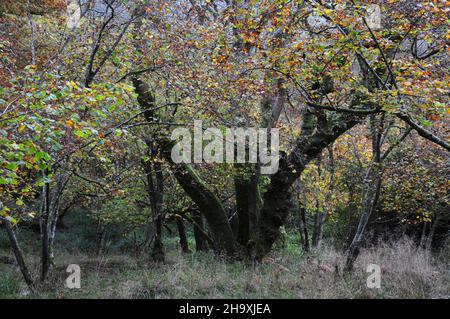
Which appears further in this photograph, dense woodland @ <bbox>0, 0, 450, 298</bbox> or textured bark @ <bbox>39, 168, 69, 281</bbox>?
textured bark @ <bbox>39, 168, 69, 281</bbox>

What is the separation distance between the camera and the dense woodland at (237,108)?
16.6ft

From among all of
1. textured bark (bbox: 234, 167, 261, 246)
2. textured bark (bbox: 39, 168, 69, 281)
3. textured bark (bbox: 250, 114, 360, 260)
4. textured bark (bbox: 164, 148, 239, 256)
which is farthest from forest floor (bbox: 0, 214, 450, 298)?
textured bark (bbox: 234, 167, 261, 246)

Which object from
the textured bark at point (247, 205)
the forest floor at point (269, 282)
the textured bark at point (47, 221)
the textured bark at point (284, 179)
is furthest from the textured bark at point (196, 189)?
the textured bark at point (47, 221)

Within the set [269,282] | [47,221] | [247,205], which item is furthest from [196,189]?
[47,221]

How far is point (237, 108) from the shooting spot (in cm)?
859

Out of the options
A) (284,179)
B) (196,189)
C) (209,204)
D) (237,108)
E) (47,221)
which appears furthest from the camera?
(209,204)

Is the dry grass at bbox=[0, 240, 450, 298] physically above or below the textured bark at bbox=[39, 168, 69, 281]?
below

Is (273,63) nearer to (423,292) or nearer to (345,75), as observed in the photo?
(345,75)

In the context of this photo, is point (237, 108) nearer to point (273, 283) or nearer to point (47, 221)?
point (273, 283)

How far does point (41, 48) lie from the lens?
10.5m

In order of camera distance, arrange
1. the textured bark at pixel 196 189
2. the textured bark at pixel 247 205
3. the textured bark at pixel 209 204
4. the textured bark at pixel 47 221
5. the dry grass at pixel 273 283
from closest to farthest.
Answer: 1. the dry grass at pixel 273 283
2. the textured bark at pixel 47 221
3. the textured bark at pixel 196 189
4. the textured bark at pixel 209 204
5. the textured bark at pixel 247 205

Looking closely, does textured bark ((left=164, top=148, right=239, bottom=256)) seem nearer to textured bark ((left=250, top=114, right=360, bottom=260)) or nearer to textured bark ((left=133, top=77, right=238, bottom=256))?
textured bark ((left=133, top=77, right=238, bottom=256))

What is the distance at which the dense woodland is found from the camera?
5055 mm

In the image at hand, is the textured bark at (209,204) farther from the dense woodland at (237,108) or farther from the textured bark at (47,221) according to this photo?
the textured bark at (47,221)
